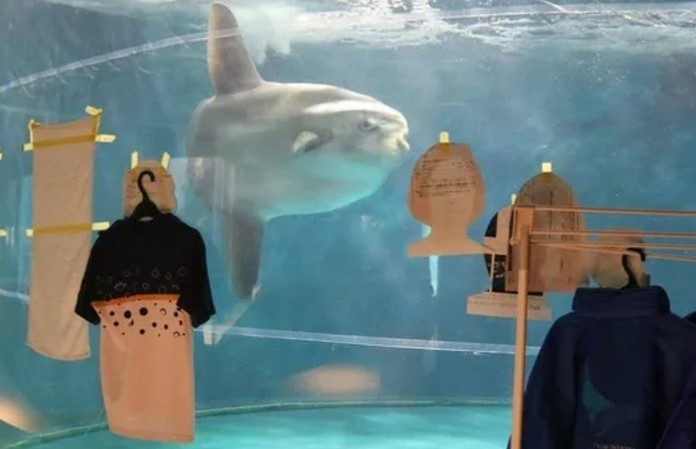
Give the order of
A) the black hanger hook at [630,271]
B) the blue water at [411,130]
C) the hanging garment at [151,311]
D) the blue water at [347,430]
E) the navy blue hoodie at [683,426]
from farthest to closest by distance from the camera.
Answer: the blue water at [411,130] < the blue water at [347,430] < the hanging garment at [151,311] < the black hanger hook at [630,271] < the navy blue hoodie at [683,426]

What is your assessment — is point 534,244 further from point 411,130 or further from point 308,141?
point 411,130

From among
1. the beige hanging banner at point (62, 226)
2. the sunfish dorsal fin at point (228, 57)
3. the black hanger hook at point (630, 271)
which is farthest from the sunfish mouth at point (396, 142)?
the black hanger hook at point (630, 271)

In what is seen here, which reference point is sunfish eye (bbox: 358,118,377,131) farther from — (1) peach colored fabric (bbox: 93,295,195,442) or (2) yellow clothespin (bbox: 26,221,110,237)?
(1) peach colored fabric (bbox: 93,295,195,442)

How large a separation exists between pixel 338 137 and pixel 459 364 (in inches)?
90.9

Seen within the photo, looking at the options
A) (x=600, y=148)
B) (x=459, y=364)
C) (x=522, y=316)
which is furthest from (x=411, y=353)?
(x=522, y=316)

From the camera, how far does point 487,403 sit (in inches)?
237

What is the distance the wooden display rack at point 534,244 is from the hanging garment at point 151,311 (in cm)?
74

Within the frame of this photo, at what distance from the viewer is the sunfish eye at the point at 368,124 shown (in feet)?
16.5

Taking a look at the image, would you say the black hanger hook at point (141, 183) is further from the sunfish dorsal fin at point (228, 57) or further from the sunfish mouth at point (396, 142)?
the sunfish mouth at point (396, 142)

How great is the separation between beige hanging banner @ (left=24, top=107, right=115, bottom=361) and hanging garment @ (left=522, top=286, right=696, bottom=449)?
6.27 feet

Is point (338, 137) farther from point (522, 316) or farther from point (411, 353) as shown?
point (522, 316)

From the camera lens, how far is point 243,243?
17.5 feet

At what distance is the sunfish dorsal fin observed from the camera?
16.7 ft

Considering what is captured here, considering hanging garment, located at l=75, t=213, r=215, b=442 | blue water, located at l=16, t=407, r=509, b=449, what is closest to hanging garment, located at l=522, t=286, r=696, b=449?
hanging garment, located at l=75, t=213, r=215, b=442
